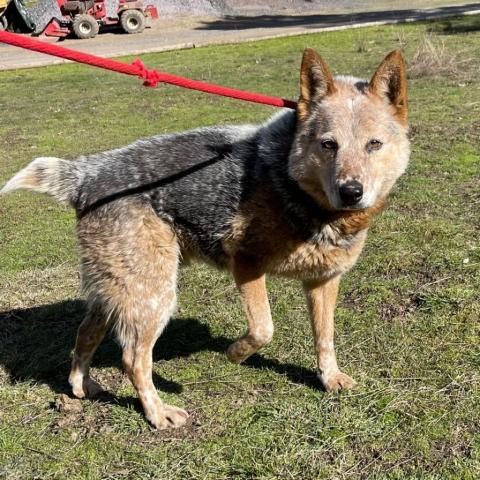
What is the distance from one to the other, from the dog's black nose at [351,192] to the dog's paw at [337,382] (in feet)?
4.24

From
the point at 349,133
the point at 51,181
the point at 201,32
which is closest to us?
the point at 349,133

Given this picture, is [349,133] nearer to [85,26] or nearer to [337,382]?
[337,382]

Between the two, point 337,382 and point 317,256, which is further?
point 337,382

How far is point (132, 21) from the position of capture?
25.0m

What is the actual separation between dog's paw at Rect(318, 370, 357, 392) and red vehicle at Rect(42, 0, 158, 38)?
899 inches

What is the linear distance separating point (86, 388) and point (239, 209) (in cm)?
161

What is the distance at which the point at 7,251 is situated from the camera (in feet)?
20.7

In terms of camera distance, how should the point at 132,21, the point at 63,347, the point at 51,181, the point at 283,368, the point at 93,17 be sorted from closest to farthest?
1. the point at 51,181
2. the point at 283,368
3. the point at 63,347
4. the point at 93,17
5. the point at 132,21

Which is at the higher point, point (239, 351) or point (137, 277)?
point (137, 277)

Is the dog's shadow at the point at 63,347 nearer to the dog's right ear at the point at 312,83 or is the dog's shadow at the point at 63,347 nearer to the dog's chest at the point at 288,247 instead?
the dog's chest at the point at 288,247

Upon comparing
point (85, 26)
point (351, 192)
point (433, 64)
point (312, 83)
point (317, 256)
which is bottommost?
point (85, 26)

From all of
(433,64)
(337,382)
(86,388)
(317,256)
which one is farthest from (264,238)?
(433,64)

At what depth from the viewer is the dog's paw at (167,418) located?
3.68m

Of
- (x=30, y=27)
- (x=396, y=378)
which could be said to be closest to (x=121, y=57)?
(x=30, y=27)
